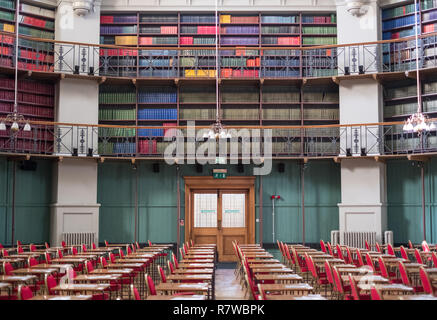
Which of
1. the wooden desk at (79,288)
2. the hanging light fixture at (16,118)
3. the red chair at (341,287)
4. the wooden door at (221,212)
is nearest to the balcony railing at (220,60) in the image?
the hanging light fixture at (16,118)

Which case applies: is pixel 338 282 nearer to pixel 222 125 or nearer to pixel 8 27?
pixel 222 125

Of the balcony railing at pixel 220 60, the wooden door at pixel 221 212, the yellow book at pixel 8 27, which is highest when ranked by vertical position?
the yellow book at pixel 8 27

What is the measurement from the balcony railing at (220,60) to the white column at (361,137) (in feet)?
0.68

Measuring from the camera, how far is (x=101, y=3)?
1324 centimetres

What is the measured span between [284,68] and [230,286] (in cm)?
560

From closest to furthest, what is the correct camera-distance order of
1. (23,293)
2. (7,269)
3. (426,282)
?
(23,293), (426,282), (7,269)

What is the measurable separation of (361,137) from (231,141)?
2.86 m

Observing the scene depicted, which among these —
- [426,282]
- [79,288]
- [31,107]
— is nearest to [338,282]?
[426,282]

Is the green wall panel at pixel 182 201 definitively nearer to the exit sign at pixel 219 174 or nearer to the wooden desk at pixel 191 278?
the exit sign at pixel 219 174

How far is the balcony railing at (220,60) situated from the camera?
41.1 feet

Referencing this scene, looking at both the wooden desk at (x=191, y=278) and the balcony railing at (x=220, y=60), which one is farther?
the balcony railing at (x=220, y=60)

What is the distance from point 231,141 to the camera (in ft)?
42.2

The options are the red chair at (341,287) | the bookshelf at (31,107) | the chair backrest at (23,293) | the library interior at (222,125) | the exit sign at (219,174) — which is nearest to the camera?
the chair backrest at (23,293)
